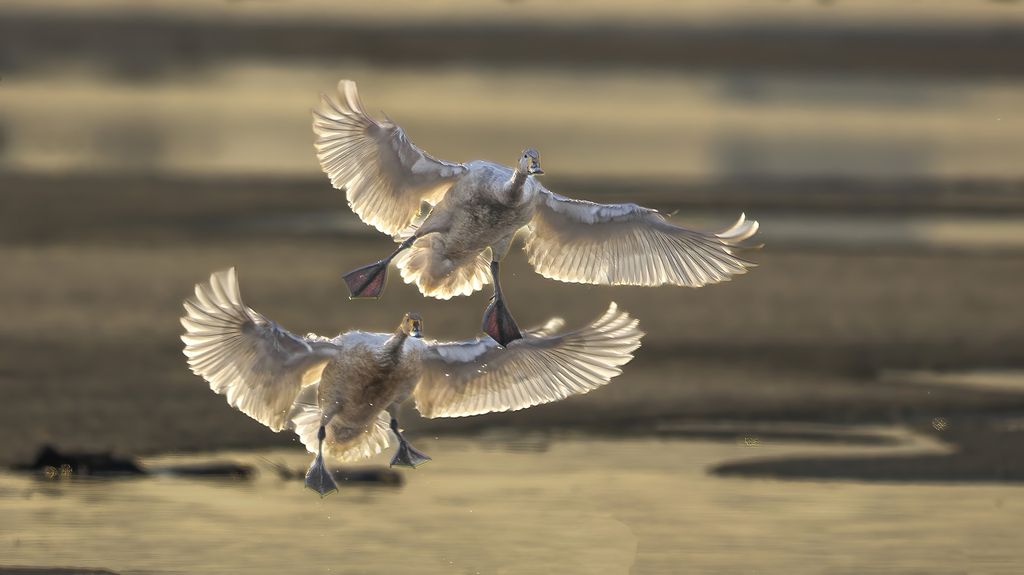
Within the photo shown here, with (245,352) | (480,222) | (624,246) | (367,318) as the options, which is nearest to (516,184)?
(480,222)

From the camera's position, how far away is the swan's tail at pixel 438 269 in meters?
12.0

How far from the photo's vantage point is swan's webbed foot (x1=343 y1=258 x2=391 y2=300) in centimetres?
1230

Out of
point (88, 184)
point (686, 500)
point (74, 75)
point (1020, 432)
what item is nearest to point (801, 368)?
point (1020, 432)

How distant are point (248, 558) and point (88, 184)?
424 inches

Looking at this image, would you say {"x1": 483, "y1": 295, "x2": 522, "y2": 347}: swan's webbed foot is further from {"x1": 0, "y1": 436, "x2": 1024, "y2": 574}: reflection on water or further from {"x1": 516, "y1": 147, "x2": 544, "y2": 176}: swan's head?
{"x1": 0, "y1": 436, "x2": 1024, "y2": 574}: reflection on water

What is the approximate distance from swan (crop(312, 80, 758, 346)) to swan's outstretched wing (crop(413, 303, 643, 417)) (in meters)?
0.20

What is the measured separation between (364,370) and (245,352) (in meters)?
0.66

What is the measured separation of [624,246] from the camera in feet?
41.3

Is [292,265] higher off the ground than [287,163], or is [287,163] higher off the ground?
[287,163]

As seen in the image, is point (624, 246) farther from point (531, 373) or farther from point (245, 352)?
point (245, 352)

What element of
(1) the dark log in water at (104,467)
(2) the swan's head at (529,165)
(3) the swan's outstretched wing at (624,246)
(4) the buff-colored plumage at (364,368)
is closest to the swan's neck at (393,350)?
(4) the buff-colored plumage at (364,368)

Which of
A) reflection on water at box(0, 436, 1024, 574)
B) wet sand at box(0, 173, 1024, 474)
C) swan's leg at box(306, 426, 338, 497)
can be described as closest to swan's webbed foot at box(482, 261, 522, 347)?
swan's leg at box(306, 426, 338, 497)

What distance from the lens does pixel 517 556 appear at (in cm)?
1323

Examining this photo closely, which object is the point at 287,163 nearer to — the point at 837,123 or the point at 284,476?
the point at 837,123
